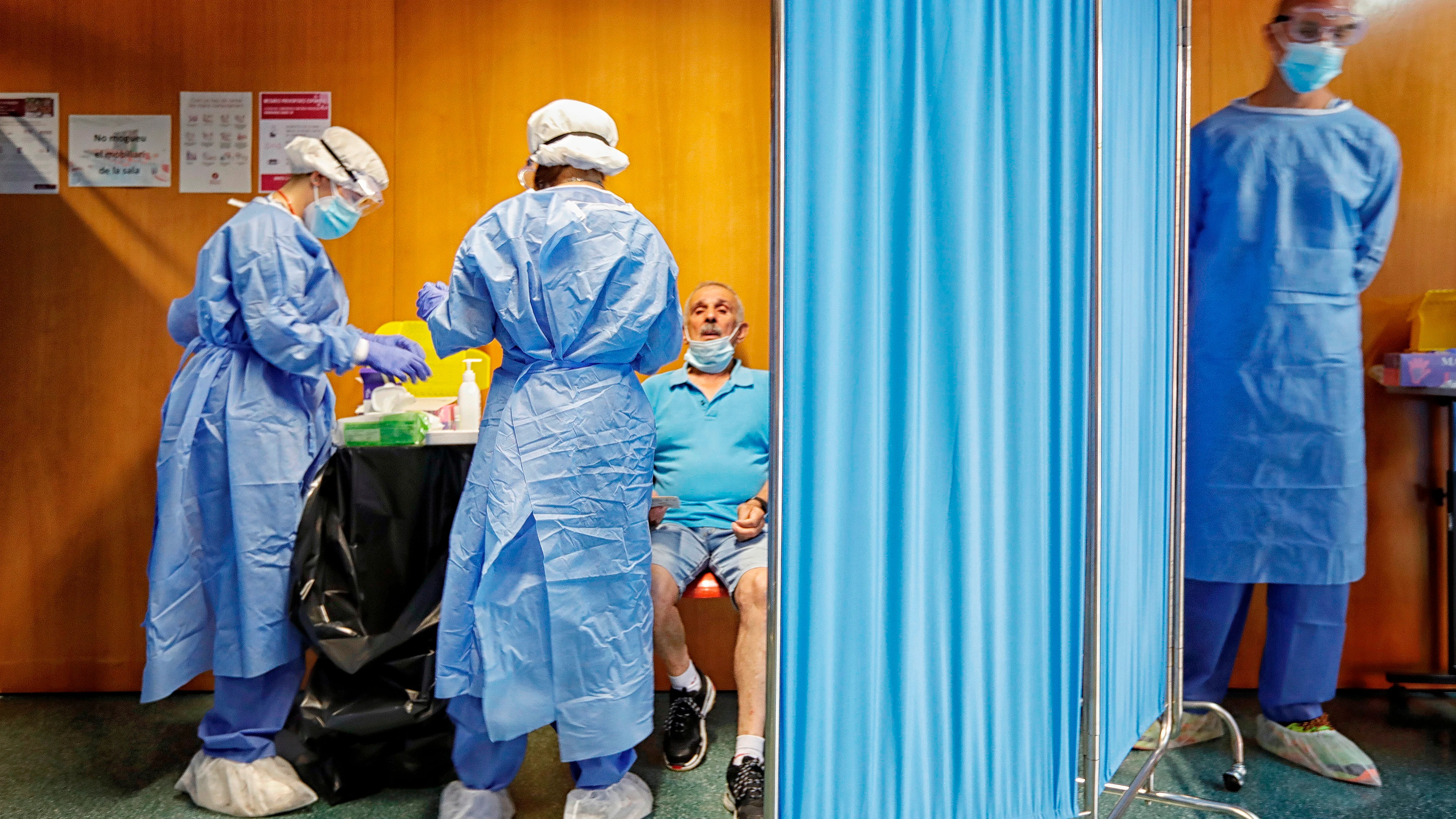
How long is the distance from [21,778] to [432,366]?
55.0 inches

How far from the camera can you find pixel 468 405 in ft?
8.27

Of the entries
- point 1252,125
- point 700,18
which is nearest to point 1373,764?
point 1252,125

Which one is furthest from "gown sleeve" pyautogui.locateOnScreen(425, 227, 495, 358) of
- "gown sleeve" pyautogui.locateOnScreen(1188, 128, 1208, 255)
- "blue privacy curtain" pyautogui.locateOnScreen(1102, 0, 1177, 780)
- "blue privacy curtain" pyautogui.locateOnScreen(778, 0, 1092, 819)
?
"gown sleeve" pyautogui.locateOnScreen(1188, 128, 1208, 255)

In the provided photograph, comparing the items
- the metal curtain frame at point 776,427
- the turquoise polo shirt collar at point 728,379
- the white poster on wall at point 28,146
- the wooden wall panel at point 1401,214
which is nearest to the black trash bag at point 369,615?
the turquoise polo shirt collar at point 728,379

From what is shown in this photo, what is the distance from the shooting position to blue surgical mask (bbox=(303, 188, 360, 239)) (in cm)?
241

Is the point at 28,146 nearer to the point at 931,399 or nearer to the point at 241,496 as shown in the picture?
the point at 241,496

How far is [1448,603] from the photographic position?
9.30 feet

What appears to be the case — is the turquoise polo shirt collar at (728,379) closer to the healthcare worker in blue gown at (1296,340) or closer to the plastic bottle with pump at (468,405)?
the plastic bottle with pump at (468,405)

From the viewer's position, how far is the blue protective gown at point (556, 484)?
1.92 meters

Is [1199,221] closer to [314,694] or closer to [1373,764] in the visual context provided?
[1373,764]

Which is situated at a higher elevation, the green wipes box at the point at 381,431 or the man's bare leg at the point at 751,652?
the green wipes box at the point at 381,431

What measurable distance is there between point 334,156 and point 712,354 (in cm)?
108

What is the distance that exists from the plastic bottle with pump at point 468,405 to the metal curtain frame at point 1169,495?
1622mm

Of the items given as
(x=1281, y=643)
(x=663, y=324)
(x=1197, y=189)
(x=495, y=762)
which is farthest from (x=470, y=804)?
(x=1197, y=189)
